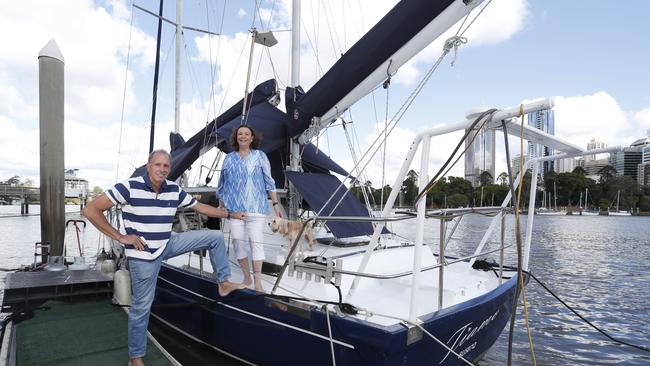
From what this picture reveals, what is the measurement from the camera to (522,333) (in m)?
7.51

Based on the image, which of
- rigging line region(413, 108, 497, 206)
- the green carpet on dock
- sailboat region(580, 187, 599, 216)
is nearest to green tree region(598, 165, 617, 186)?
sailboat region(580, 187, 599, 216)

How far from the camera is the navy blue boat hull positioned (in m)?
3.00

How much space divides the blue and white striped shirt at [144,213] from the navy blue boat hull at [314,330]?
107cm

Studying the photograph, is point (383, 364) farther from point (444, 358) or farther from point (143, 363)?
point (143, 363)

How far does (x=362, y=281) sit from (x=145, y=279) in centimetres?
215

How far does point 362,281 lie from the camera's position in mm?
4254

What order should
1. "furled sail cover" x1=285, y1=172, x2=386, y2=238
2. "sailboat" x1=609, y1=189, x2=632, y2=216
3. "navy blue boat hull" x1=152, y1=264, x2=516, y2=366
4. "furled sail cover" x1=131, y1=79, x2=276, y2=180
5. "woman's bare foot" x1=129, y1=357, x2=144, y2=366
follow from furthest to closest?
"sailboat" x1=609, y1=189, x2=632, y2=216, "furled sail cover" x1=131, y1=79, x2=276, y2=180, "furled sail cover" x1=285, y1=172, x2=386, y2=238, "woman's bare foot" x1=129, y1=357, x2=144, y2=366, "navy blue boat hull" x1=152, y1=264, x2=516, y2=366

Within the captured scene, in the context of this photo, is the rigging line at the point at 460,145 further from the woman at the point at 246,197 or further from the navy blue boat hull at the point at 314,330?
the woman at the point at 246,197

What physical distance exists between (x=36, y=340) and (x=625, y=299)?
12434mm

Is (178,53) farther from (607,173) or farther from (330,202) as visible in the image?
(607,173)

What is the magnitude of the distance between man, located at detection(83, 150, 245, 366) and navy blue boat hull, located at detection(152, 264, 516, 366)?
94cm

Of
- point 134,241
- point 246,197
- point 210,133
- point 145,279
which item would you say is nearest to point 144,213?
point 134,241

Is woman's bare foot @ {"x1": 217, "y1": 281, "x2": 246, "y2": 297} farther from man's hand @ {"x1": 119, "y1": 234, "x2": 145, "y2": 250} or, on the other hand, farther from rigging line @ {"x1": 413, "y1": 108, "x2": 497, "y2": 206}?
rigging line @ {"x1": 413, "y1": 108, "x2": 497, "y2": 206}

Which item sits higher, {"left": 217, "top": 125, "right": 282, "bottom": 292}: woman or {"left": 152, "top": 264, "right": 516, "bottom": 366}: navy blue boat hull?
{"left": 217, "top": 125, "right": 282, "bottom": 292}: woman
